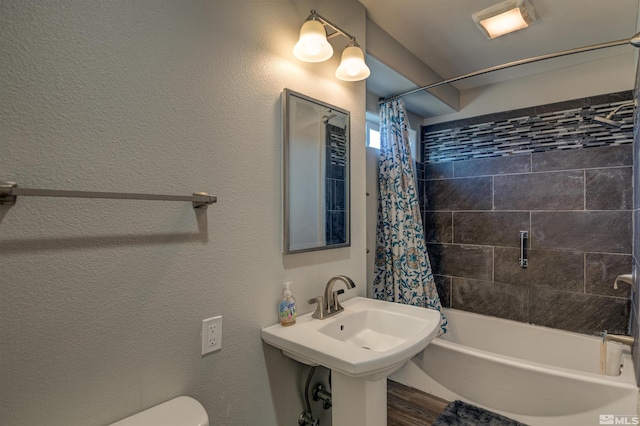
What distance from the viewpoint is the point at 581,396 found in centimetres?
162

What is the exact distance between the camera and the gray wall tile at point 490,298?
8.74ft

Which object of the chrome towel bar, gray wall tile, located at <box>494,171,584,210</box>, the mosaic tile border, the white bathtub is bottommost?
the white bathtub

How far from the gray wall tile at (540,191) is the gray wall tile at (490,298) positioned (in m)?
0.73

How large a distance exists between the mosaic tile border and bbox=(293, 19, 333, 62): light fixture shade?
7.06 ft

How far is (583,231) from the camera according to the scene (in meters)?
2.41

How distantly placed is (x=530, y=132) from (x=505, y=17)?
1.17 metres

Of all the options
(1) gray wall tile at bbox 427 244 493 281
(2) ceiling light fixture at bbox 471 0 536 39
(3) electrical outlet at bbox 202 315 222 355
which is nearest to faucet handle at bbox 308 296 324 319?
(3) electrical outlet at bbox 202 315 222 355

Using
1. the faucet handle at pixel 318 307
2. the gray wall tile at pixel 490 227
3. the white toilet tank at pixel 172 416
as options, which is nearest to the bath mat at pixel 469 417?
the faucet handle at pixel 318 307

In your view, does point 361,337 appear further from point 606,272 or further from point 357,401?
point 606,272

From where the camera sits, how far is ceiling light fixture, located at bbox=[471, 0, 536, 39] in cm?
175

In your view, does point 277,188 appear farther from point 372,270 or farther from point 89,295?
point 372,270

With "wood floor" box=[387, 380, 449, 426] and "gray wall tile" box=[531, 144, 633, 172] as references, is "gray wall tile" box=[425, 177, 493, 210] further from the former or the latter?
"wood floor" box=[387, 380, 449, 426]

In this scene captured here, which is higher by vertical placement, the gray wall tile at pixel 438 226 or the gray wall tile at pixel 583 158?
the gray wall tile at pixel 583 158

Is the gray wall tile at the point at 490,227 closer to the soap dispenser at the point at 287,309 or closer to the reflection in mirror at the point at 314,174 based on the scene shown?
the reflection in mirror at the point at 314,174
